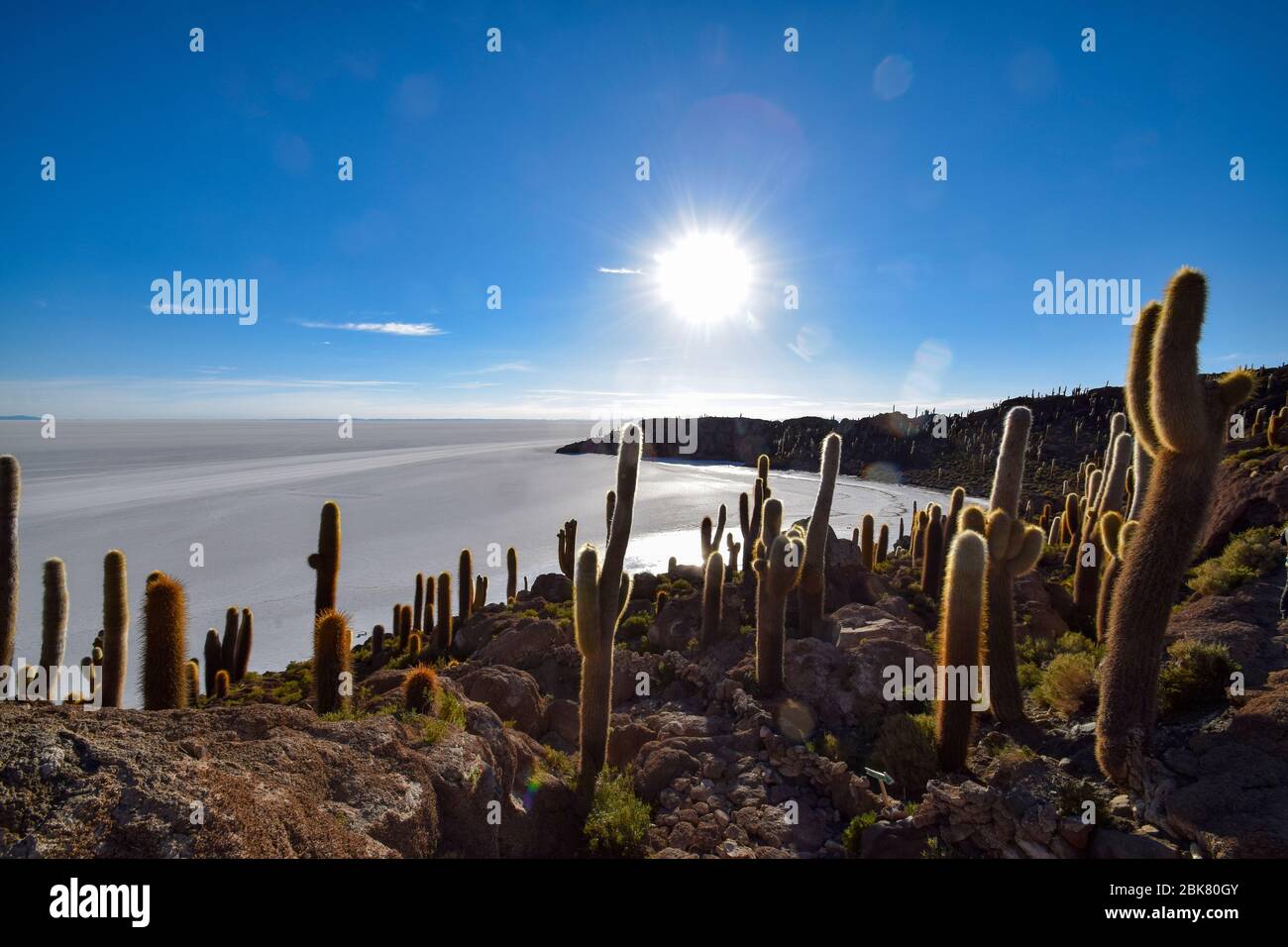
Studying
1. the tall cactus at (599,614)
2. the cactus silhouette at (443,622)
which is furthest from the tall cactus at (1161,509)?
the cactus silhouette at (443,622)

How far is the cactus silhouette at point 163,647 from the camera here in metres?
5.70

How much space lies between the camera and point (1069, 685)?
6.74 m

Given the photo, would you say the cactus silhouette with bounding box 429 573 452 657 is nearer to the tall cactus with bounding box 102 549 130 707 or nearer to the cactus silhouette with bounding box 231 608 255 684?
the cactus silhouette with bounding box 231 608 255 684

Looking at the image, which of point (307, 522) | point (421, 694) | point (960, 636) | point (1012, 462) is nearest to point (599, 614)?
point (421, 694)

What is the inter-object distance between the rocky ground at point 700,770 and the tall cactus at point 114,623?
3.15 m

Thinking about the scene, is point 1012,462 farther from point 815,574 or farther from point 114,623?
point 114,623

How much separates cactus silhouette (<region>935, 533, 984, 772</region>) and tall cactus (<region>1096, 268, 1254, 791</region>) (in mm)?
1149

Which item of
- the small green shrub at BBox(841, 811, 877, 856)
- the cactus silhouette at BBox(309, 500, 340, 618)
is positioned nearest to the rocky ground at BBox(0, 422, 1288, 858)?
the small green shrub at BBox(841, 811, 877, 856)

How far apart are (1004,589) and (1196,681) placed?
1867mm

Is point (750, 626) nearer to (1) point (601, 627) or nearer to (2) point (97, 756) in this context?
(1) point (601, 627)

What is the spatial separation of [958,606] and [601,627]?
14.5 feet

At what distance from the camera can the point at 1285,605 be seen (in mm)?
7242

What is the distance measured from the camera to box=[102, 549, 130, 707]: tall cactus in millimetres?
7465

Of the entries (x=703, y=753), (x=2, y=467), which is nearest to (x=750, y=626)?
(x=703, y=753)
